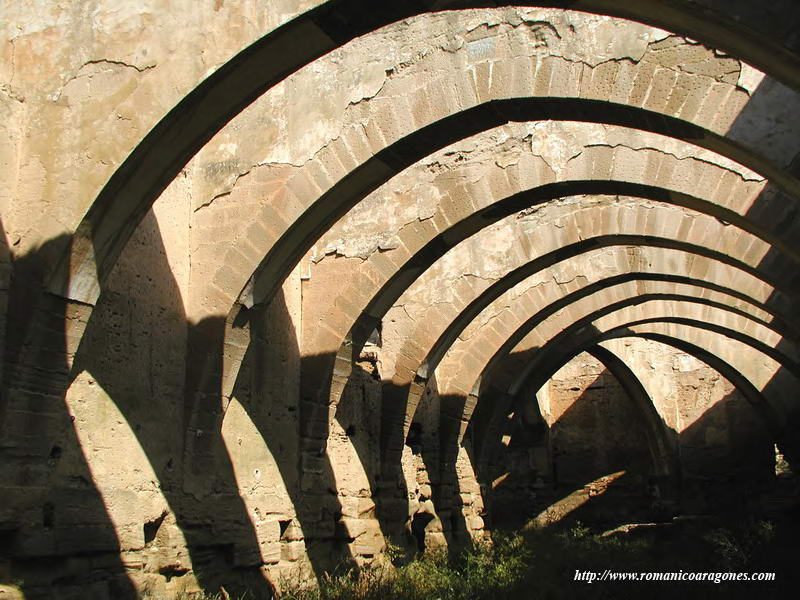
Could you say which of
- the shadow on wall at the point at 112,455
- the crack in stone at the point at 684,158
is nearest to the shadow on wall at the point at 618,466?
the crack in stone at the point at 684,158

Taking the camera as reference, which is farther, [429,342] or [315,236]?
[429,342]

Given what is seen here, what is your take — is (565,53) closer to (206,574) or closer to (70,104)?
(70,104)

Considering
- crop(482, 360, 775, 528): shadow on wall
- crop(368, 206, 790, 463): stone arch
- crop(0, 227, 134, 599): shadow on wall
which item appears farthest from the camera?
crop(482, 360, 775, 528): shadow on wall

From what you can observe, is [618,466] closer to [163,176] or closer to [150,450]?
[150,450]

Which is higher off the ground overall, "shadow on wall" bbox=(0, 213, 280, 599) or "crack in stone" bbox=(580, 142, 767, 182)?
"crack in stone" bbox=(580, 142, 767, 182)

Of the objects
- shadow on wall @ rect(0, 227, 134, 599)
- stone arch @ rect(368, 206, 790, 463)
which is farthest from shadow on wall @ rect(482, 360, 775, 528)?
shadow on wall @ rect(0, 227, 134, 599)

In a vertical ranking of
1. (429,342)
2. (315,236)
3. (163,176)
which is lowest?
(429,342)

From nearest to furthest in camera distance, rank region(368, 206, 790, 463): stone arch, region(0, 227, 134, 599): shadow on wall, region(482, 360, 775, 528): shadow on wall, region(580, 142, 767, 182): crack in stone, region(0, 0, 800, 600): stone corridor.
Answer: region(0, 227, 134, 599): shadow on wall, region(0, 0, 800, 600): stone corridor, region(580, 142, 767, 182): crack in stone, region(368, 206, 790, 463): stone arch, region(482, 360, 775, 528): shadow on wall

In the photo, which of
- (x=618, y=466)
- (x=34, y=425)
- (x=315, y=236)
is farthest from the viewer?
(x=618, y=466)

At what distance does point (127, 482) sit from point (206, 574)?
45.1 inches

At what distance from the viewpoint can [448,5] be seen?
14.1 feet

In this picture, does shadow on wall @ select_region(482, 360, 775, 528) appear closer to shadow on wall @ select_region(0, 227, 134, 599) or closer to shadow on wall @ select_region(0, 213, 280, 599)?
shadow on wall @ select_region(0, 213, 280, 599)

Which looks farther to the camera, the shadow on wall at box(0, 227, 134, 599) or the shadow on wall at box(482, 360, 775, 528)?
the shadow on wall at box(482, 360, 775, 528)

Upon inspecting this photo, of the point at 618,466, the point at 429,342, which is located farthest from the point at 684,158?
the point at 618,466
